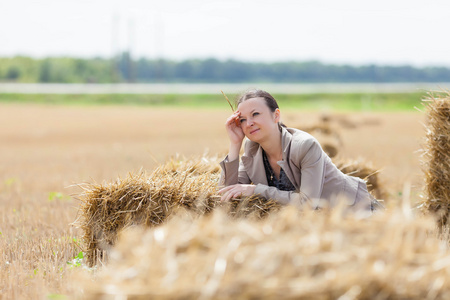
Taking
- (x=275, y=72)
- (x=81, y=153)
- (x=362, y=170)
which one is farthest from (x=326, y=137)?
(x=275, y=72)

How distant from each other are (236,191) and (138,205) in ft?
2.72

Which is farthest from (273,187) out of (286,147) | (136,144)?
(136,144)

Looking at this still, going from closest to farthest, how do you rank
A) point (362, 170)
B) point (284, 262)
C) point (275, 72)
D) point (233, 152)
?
point (284, 262)
point (233, 152)
point (362, 170)
point (275, 72)

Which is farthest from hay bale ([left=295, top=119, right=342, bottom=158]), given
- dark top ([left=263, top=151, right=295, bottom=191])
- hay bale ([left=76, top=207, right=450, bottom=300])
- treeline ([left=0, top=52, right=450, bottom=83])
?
treeline ([left=0, top=52, right=450, bottom=83])

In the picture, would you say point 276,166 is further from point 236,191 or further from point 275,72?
Answer: point 275,72

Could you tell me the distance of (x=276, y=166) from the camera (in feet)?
16.7

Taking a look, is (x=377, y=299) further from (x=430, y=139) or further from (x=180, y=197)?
(x=430, y=139)

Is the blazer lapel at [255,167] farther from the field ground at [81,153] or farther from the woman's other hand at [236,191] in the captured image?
the field ground at [81,153]

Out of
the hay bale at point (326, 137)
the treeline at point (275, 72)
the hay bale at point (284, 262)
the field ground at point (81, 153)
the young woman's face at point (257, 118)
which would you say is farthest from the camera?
the treeline at point (275, 72)

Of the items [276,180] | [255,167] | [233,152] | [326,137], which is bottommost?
[326,137]

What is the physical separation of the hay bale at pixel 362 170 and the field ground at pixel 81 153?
21cm

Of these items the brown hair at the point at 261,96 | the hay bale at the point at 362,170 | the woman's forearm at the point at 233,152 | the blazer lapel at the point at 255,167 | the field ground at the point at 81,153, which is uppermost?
the brown hair at the point at 261,96

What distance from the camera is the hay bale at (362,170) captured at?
6824 millimetres

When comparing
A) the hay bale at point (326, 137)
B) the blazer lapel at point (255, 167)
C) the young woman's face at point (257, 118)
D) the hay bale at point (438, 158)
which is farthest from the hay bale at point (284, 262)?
the hay bale at point (326, 137)
